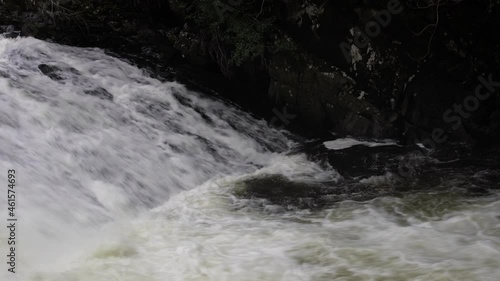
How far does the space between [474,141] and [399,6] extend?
2.02 meters

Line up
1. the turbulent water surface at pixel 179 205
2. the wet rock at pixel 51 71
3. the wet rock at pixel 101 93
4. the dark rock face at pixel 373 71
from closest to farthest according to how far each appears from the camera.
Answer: the turbulent water surface at pixel 179 205 < the dark rock face at pixel 373 71 < the wet rock at pixel 101 93 < the wet rock at pixel 51 71

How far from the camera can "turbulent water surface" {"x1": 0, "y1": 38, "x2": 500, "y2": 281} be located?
3.41 m

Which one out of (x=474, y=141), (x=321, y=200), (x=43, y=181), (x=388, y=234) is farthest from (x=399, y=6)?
(x=43, y=181)

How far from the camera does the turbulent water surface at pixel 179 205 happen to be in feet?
11.2

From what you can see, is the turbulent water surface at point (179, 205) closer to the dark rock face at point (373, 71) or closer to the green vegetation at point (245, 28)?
the dark rock face at point (373, 71)

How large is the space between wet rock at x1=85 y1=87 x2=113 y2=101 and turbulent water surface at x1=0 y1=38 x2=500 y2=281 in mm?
33

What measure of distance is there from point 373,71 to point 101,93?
411 centimetres

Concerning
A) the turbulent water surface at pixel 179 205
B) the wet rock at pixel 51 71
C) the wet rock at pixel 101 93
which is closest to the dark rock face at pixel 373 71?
the wet rock at pixel 51 71

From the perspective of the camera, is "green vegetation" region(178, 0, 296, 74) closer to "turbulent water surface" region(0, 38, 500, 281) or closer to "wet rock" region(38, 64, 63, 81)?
"turbulent water surface" region(0, 38, 500, 281)

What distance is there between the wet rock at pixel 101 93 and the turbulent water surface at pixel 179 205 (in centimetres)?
3

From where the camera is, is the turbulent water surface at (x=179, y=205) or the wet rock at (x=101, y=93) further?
the wet rock at (x=101, y=93)

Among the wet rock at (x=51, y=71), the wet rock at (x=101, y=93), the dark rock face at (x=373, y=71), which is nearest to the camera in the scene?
the dark rock face at (x=373, y=71)

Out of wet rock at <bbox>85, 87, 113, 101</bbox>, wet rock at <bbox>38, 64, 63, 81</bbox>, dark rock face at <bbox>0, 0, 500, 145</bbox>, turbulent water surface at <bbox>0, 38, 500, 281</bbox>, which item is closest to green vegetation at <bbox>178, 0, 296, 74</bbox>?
dark rock face at <bbox>0, 0, 500, 145</bbox>

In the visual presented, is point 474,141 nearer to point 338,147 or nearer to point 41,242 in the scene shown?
point 338,147
